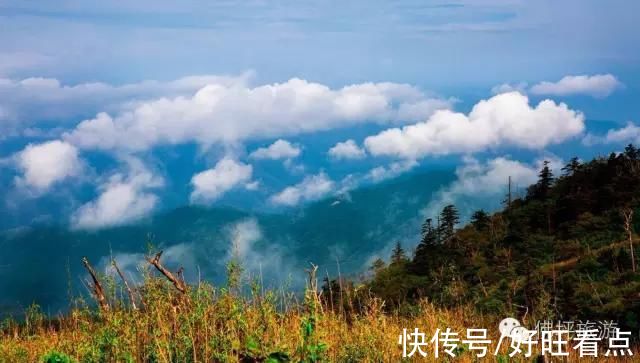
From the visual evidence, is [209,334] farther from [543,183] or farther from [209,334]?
[543,183]

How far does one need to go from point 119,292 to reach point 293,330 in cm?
288

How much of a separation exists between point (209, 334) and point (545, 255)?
14250 millimetres

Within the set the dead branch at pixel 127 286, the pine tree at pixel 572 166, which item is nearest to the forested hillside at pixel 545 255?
the pine tree at pixel 572 166

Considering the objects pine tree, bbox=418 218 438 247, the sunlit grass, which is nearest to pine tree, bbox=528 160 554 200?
pine tree, bbox=418 218 438 247

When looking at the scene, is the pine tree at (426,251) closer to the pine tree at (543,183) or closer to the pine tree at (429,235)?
the pine tree at (429,235)

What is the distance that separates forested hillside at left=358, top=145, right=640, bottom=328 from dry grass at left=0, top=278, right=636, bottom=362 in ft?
18.1

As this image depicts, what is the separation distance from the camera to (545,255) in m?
20.4

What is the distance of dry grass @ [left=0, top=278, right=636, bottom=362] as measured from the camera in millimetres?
8375

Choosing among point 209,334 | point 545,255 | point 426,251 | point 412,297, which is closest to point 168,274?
point 209,334

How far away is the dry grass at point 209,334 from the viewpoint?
8375 millimetres

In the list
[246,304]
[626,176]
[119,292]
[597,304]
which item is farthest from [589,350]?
[626,176]

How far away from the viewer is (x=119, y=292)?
34.3 feet

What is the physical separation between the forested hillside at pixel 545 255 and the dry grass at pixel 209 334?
5532 millimetres

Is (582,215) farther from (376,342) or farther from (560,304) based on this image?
(376,342)
